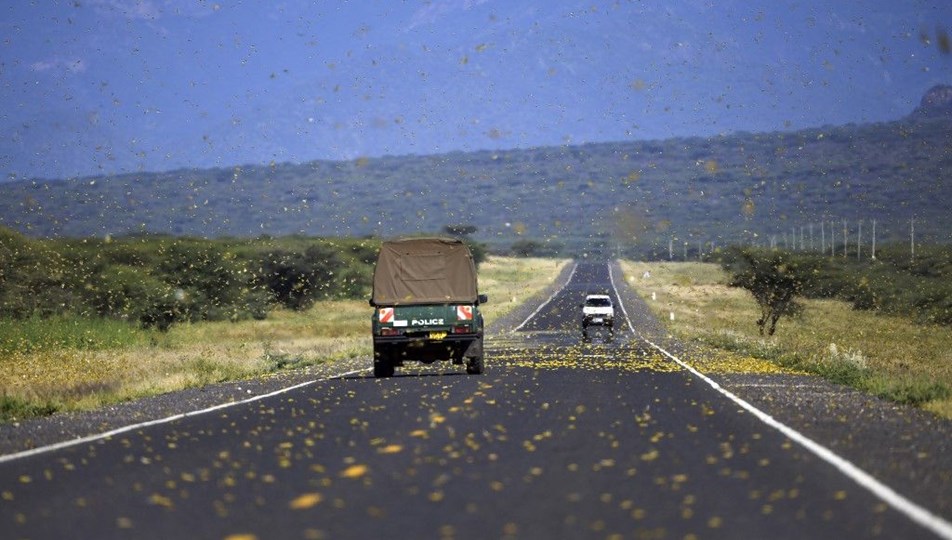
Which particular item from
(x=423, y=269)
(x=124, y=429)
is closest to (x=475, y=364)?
(x=423, y=269)

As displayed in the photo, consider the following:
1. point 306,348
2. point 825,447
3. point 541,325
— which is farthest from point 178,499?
point 541,325

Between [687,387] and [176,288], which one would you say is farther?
[176,288]

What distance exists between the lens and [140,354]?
133ft

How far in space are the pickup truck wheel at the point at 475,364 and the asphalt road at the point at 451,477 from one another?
722 centimetres

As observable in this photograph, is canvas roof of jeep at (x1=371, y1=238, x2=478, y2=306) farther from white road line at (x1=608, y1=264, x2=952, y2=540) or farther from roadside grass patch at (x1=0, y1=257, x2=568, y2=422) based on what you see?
white road line at (x1=608, y1=264, x2=952, y2=540)

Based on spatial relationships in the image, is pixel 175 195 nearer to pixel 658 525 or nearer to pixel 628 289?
pixel 628 289

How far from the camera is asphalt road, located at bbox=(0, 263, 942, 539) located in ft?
32.4

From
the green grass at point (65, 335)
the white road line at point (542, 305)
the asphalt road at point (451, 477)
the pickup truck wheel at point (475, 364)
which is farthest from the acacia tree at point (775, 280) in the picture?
the asphalt road at point (451, 477)

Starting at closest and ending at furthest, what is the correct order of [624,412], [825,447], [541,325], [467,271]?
[825,447]
[624,412]
[467,271]
[541,325]

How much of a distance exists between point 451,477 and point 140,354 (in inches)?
1165

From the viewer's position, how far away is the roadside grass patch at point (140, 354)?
25172mm

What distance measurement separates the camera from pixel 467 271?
31125mm

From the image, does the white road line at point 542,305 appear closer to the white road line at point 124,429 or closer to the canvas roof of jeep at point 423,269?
the canvas roof of jeep at point 423,269

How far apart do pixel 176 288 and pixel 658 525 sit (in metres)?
60.1
